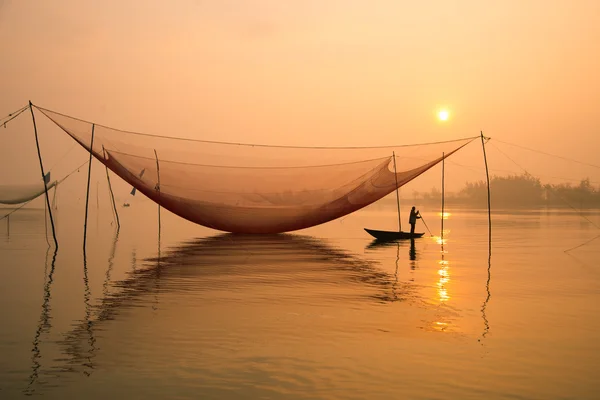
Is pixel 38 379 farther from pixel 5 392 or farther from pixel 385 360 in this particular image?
pixel 385 360

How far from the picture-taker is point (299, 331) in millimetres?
8430

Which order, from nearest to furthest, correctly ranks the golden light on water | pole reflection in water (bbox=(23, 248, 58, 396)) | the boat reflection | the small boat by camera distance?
pole reflection in water (bbox=(23, 248, 58, 396)), the boat reflection, the golden light on water, the small boat

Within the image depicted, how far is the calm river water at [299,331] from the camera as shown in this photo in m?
6.07

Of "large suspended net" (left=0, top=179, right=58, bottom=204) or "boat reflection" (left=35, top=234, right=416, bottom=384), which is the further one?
"large suspended net" (left=0, top=179, right=58, bottom=204)

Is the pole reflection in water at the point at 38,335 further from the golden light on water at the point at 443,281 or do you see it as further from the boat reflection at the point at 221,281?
the golden light on water at the point at 443,281

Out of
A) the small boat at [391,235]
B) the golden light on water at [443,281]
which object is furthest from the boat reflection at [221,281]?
the small boat at [391,235]

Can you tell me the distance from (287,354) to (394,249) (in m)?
15.7

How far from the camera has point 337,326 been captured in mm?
8758

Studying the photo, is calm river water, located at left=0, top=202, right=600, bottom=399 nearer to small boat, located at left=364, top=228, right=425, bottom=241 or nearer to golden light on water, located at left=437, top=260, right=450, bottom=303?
golden light on water, located at left=437, top=260, right=450, bottom=303

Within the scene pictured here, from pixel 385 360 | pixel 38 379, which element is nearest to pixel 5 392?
pixel 38 379

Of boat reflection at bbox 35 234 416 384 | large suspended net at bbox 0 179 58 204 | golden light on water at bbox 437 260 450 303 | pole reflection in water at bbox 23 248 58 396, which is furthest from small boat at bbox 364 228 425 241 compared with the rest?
large suspended net at bbox 0 179 58 204

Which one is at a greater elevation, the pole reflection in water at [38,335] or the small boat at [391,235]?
the small boat at [391,235]

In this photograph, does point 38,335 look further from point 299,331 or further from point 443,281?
point 443,281

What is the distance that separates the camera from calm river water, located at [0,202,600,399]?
607 cm
